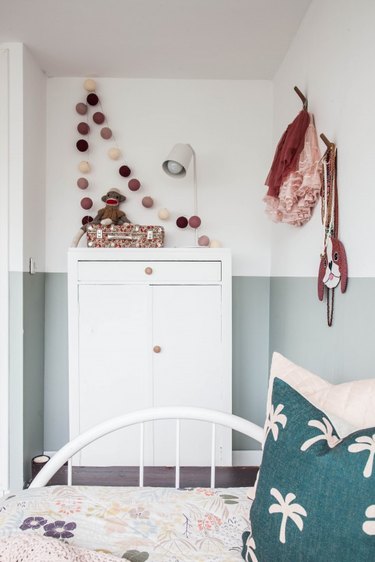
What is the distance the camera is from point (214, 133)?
2.72 meters

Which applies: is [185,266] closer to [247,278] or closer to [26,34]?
[247,278]

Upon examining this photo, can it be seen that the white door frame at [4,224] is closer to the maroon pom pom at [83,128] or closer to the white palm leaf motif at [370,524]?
the maroon pom pom at [83,128]

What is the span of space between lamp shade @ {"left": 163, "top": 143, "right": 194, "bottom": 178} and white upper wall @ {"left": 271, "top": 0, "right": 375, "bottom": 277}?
65 cm

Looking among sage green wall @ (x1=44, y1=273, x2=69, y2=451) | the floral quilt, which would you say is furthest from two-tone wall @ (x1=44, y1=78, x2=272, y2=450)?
the floral quilt

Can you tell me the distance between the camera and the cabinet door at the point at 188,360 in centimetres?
231

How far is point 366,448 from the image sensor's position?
65 centimetres

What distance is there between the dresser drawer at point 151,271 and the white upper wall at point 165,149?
424 mm

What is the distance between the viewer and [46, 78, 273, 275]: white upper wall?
270 cm

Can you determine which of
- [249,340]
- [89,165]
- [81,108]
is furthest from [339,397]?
[81,108]

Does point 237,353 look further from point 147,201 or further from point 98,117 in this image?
point 98,117

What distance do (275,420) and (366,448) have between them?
17 centimetres

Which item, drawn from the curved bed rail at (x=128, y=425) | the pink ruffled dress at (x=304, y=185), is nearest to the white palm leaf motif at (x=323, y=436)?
the curved bed rail at (x=128, y=425)

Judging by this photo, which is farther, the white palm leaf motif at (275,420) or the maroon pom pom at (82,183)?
the maroon pom pom at (82,183)

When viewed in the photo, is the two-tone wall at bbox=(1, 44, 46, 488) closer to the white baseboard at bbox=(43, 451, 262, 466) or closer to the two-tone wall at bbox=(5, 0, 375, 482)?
the two-tone wall at bbox=(5, 0, 375, 482)
